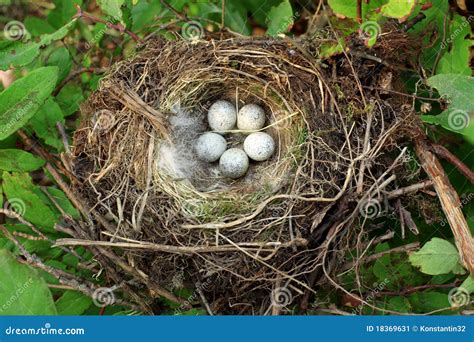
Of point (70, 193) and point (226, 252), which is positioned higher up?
point (70, 193)

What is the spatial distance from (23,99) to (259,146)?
3.41 feet

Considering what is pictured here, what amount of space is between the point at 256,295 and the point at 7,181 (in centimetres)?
107

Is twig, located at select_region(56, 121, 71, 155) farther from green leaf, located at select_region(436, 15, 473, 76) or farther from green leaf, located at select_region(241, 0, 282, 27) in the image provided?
green leaf, located at select_region(436, 15, 473, 76)

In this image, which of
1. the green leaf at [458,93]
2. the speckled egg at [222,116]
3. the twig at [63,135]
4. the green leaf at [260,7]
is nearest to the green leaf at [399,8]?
the green leaf at [458,93]

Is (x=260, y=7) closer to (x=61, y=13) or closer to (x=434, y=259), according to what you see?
(x=61, y=13)

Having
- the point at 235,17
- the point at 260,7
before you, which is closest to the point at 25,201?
the point at 235,17

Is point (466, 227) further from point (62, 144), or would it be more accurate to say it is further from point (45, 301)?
point (62, 144)

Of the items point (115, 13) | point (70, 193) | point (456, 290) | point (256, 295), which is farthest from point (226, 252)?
point (115, 13)

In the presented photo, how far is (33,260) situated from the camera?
8.33 ft

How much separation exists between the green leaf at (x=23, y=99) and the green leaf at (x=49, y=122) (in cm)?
22

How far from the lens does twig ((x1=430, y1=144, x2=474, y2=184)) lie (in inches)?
99.2

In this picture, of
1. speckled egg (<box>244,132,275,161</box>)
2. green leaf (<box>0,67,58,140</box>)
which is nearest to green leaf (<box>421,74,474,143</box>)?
speckled egg (<box>244,132,275,161</box>)

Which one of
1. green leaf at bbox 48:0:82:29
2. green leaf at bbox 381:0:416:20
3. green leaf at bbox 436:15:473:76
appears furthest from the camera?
green leaf at bbox 48:0:82:29

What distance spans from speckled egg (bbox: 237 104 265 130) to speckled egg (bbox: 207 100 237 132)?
4 centimetres
